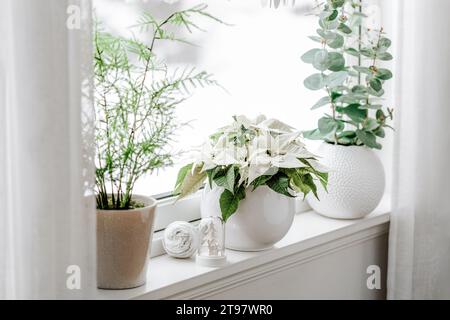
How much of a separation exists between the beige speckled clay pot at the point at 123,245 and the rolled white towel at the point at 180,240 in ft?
0.57

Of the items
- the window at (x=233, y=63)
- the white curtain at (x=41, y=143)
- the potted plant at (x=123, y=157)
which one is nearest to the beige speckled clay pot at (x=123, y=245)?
the potted plant at (x=123, y=157)

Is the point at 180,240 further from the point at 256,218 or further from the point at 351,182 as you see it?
the point at 351,182

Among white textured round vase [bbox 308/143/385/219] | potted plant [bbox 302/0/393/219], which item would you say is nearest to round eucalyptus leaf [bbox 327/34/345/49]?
potted plant [bbox 302/0/393/219]

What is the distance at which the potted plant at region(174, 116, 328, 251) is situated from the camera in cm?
153

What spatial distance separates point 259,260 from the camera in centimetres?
157

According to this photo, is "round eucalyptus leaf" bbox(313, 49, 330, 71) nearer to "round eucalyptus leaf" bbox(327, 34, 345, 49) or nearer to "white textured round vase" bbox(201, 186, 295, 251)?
"round eucalyptus leaf" bbox(327, 34, 345, 49)

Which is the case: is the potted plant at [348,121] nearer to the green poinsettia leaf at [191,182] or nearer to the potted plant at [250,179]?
the potted plant at [250,179]

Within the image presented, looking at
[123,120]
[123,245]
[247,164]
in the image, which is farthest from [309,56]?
[123,245]

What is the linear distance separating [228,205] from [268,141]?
18 centimetres

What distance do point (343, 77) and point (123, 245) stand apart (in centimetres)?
80

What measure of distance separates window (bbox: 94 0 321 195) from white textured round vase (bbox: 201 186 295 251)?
0.13m

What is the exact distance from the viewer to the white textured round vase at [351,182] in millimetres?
1849

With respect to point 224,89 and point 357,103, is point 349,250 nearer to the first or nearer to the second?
point 357,103
